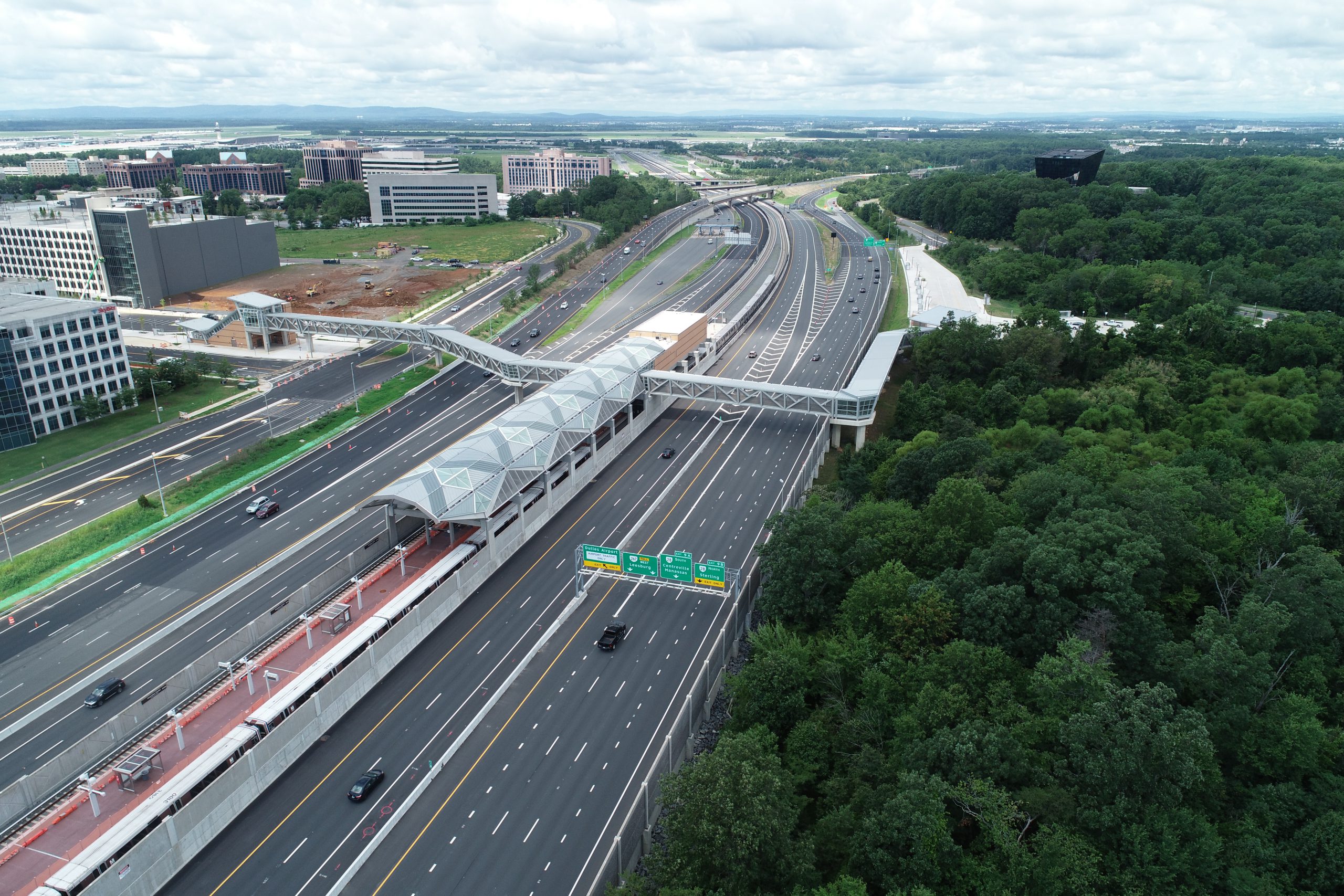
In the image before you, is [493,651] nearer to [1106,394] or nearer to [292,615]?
[292,615]

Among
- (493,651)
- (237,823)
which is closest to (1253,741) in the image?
(493,651)

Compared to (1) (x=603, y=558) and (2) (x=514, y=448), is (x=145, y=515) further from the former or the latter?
(1) (x=603, y=558)

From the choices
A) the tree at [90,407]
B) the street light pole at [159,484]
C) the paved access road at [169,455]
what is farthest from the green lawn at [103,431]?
the street light pole at [159,484]

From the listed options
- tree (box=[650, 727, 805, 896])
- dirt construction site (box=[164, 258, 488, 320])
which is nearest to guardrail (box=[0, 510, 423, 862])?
tree (box=[650, 727, 805, 896])

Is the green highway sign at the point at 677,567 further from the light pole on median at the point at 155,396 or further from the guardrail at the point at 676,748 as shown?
the light pole on median at the point at 155,396

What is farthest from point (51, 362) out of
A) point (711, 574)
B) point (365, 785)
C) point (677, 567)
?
point (711, 574)
